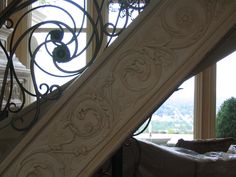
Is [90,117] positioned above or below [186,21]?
below

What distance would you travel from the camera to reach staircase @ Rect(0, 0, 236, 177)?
129 cm

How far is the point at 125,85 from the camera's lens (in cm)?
131

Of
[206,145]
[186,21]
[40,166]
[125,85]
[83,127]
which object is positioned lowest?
[206,145]

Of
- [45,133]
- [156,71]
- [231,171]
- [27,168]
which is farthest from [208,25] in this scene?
[231,171]

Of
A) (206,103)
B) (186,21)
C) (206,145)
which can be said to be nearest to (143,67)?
(186,21)

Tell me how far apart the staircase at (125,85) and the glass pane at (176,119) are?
4.47 metres

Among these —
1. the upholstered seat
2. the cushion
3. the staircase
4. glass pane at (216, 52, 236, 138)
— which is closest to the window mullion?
glass pane at (216, 52, 236, 138)

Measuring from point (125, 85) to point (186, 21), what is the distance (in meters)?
0.30

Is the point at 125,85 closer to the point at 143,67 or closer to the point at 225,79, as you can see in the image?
the point at 143,67

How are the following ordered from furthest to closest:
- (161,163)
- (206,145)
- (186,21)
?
(206,145), (161,163), (186,21)

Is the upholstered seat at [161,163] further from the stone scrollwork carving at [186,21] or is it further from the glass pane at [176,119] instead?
the glass pane at [176,119]

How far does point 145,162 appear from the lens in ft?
6.60

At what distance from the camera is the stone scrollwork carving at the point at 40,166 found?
131 centimetres

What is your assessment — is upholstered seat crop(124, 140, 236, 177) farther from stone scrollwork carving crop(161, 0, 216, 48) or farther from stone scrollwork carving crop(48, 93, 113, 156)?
→ stone scrollwork carving crop(161, 0, 216, 48)
